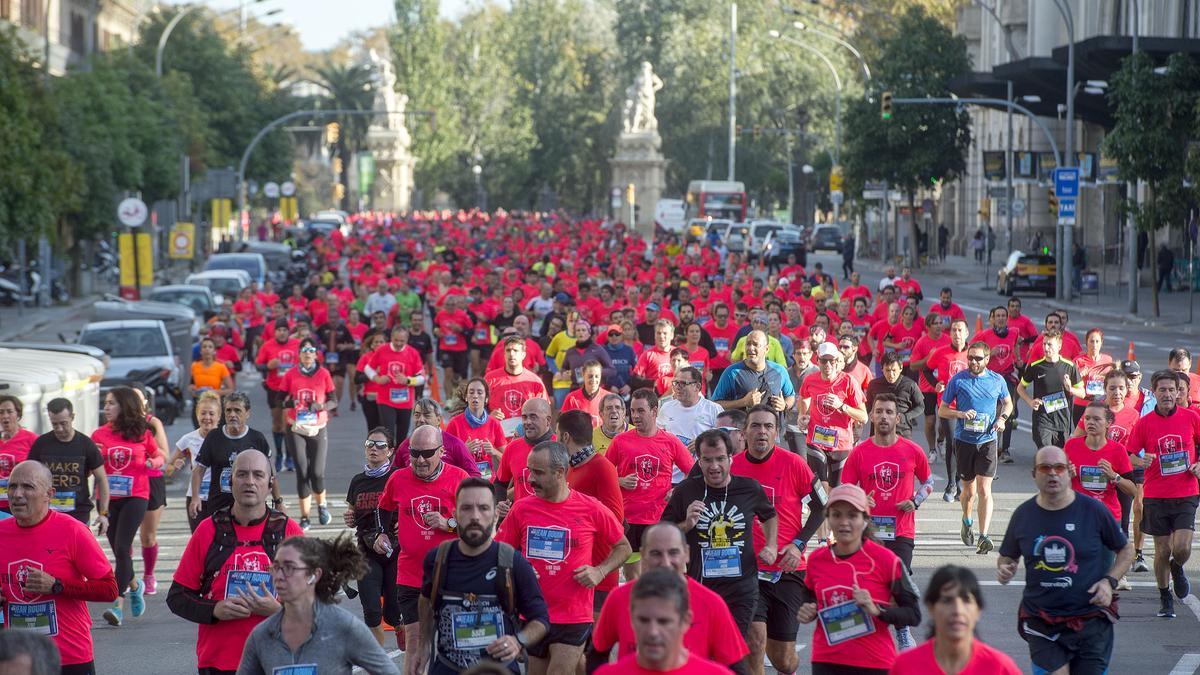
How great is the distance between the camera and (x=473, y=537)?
7.77 meters

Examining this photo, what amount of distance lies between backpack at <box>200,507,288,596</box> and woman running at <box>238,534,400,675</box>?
1.19 m

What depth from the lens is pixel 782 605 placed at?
1002cm

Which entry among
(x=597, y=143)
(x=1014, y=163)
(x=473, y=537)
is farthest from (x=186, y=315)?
(x=597, y=143)

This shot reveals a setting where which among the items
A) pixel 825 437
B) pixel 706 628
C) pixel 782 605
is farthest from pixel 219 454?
pixel 706 628

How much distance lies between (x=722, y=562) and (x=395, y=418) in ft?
31.8

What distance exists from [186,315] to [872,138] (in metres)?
40.3

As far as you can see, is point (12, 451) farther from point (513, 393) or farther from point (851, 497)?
point (851, 497)

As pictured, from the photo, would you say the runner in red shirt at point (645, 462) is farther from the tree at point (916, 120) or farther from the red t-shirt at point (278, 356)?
the tree at point (916, 120)

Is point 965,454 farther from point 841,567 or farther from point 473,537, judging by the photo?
point 473,537

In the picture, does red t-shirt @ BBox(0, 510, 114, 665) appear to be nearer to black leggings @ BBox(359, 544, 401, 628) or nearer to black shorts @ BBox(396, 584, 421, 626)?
black shorts @ BBox(396, 584, 421, 626)

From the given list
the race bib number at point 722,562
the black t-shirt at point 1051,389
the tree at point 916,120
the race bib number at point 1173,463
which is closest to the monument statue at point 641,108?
the tree at point 916,120

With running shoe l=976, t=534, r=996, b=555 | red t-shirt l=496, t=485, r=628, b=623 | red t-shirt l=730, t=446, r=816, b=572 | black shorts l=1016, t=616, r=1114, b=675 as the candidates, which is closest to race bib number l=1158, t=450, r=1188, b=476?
running shoe l=976, t=534, r=996, b=555

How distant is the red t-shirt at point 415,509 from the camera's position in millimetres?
10172

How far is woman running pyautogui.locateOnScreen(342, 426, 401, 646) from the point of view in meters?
11.1
